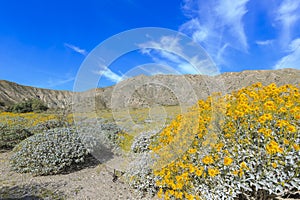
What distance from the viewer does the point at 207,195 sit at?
7.20 ft

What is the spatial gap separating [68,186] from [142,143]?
→ 177cm

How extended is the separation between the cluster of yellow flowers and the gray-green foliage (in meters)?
2.24

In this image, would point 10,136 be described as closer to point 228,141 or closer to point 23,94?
point 228,141

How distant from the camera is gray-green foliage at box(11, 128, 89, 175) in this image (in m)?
4.13

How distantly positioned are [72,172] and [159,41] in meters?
3.27

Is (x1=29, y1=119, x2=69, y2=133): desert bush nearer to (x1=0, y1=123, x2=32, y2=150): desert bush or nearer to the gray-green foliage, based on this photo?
(x1=0, y1=123, x2=32, y2=150): desert bush

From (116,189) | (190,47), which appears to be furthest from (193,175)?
(190,47)

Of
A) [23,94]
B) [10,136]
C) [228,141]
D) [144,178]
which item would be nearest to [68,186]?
[144,178]

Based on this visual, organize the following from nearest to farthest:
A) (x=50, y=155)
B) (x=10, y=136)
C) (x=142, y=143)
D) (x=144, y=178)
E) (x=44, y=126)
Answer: (x=144, y=178) < (x=50, y=155) < (x=142, y=143) < (x=10, y=136) < (x=44, y=126)

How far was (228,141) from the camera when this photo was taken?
8.04 feet

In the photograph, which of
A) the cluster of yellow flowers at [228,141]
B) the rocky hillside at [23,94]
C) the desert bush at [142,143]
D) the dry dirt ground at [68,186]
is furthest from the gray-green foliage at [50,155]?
the rocky hillside at [23,94]

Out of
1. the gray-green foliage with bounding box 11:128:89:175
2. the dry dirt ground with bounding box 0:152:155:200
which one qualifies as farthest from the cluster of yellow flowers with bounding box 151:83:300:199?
the gray-green foliage with bounding box 11:128:89:175

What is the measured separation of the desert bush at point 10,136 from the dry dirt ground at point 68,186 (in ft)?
6.63

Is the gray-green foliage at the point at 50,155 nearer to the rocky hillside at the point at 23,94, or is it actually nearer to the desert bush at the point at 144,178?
the desert bush at the point at 144,178
